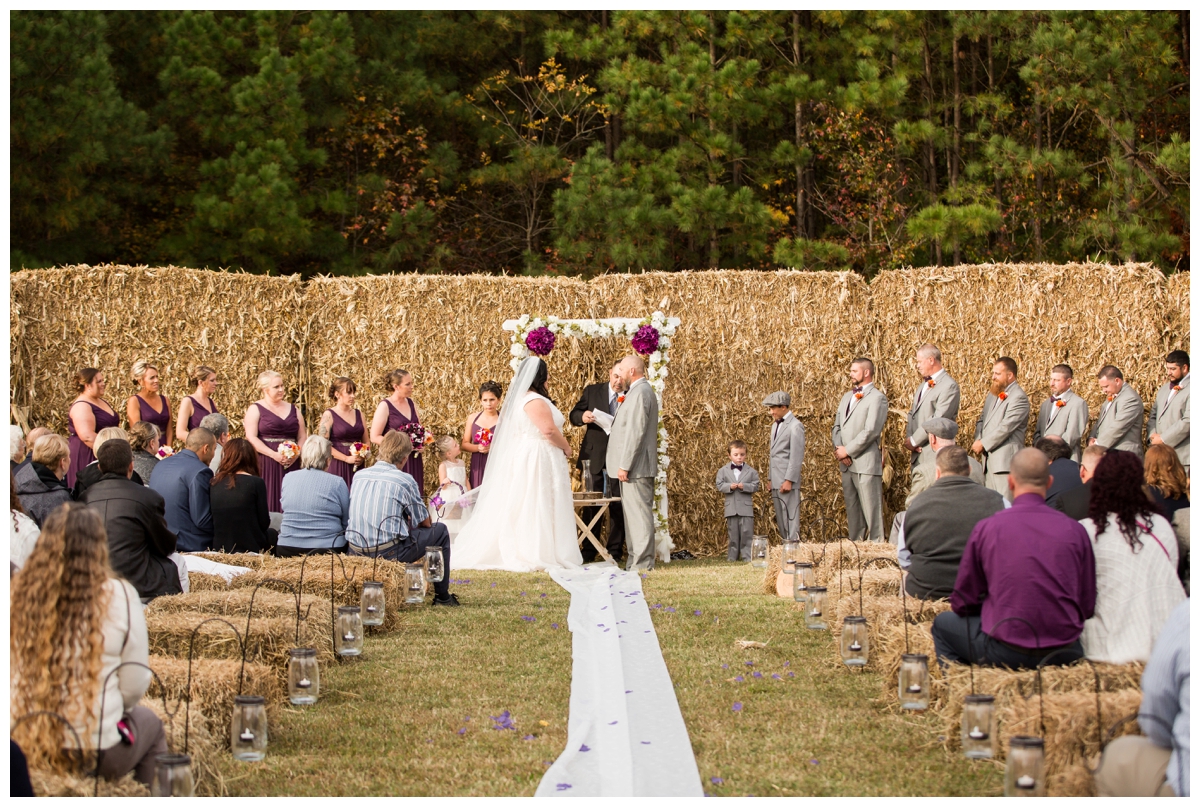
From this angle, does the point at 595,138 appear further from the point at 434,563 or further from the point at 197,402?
the point at 434,563

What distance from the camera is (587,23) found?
2147cm

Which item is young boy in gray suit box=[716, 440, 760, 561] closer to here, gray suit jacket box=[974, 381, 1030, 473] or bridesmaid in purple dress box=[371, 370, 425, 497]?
gray suit jacket box=[974, 381, 1030, 473]

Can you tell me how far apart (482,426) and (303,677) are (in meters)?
6.76

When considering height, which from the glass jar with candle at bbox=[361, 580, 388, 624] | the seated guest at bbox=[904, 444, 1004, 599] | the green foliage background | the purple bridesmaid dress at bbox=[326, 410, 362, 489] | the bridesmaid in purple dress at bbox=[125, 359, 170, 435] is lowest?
the glass jar with candle at bbox=[361, 580, 388, 624]

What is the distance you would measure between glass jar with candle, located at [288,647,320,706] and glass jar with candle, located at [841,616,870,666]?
109 inches

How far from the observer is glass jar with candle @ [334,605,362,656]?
6629mm

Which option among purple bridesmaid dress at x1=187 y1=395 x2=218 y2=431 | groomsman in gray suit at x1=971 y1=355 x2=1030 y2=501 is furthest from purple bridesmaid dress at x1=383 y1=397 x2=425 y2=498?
groomsman in gray suit at x1=971 y1=355 x2=1030 y2=501

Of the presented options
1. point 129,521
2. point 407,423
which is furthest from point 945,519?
point 407,423

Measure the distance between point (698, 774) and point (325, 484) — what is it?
15.4 ft

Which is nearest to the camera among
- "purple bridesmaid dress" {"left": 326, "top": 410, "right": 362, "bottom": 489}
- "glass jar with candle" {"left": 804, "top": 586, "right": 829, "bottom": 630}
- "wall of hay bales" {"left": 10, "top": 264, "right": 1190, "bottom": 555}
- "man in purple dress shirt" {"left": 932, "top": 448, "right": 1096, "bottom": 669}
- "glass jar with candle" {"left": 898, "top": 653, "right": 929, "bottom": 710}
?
"man in purple dress shirt" {"left": 932, "top": 448, "right": 1096, "bottom": 669}

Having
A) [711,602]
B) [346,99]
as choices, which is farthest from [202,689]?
[346,99]

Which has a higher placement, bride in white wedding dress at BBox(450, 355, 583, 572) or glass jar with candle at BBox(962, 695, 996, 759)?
bride in white wedding dress at BBox(450, 355, 583, 572)

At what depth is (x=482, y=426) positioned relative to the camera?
12258mm

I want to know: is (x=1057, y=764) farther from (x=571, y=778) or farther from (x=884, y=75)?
(x=884, y=75)
